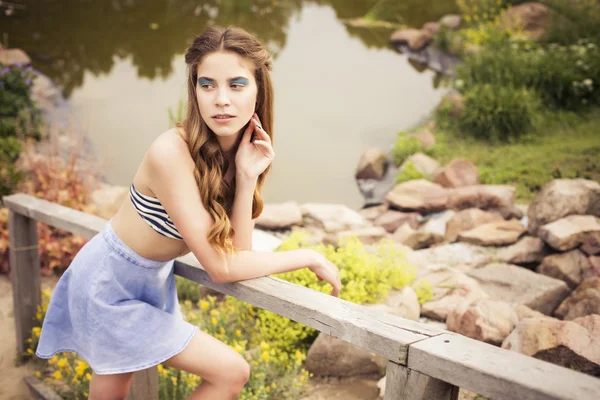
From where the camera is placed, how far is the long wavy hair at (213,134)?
1.92 meters

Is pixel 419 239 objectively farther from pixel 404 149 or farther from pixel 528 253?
pixel 404 149

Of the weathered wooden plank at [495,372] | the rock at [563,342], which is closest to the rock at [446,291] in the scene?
the rock at [563,342]

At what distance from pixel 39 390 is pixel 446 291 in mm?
2685

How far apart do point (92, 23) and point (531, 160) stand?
26.7ft

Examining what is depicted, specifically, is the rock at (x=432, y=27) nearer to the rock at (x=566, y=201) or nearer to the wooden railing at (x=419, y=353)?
the rock at (x=566, y=201)

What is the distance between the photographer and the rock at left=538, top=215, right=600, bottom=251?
447 cm

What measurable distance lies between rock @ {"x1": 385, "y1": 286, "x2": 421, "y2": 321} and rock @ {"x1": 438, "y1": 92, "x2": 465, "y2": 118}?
5.64 metres

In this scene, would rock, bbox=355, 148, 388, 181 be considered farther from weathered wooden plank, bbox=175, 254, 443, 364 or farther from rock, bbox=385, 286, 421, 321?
weathered wooden plank, bbox=175, 254, 443, 364

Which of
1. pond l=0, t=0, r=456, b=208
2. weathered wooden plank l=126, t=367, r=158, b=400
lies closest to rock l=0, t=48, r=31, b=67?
pond l=0, t=0, r=456, b=208

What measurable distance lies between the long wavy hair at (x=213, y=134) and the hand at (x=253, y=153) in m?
0.08

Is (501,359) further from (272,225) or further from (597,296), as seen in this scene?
(272,225)

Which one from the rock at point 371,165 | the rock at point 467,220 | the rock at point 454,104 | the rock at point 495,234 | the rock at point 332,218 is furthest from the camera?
the rock at point 454,104

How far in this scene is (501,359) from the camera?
1423 millimetres

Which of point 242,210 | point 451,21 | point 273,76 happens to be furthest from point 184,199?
point 451,21
